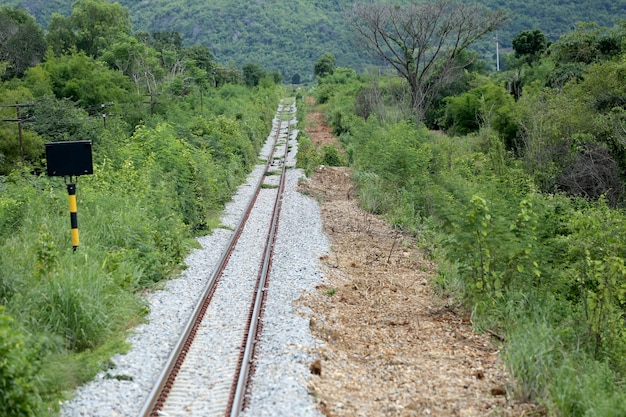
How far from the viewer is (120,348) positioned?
9016 millimetres

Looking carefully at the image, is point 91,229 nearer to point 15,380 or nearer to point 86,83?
point 15,380

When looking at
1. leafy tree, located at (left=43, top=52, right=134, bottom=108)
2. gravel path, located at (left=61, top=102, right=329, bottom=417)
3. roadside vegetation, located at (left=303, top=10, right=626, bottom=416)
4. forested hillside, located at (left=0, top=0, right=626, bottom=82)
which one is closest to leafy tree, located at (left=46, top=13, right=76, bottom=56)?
leafy tree, located at (left=43, top=52, right=134, bottom=108)

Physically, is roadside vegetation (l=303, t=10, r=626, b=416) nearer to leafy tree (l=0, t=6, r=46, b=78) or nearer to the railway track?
the railway track

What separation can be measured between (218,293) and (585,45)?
35819mm

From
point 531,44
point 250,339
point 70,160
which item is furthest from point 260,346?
point 531,44

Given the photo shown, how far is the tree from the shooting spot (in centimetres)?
3578

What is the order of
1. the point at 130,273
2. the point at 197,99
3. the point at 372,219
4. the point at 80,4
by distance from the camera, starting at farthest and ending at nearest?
the point at 80,4, the point at 197,99, the point at 372,219, the point at 130,273

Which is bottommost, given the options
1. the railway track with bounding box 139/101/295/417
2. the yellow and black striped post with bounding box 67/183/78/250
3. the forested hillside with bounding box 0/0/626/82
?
the railway track with bounding box 139/101/295/417

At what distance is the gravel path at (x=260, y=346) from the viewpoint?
24.4 feet

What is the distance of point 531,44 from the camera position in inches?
2413

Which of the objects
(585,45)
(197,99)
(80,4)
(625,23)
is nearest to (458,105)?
(585,45)

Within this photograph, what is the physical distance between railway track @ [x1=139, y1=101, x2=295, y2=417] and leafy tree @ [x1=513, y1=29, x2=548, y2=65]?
50.6 metres

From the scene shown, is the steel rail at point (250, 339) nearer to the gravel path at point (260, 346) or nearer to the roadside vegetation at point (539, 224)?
the gravel path at point (260, 346)

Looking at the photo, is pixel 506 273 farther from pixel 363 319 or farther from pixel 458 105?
pixel 458 105
